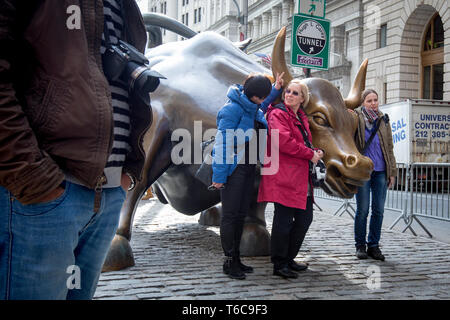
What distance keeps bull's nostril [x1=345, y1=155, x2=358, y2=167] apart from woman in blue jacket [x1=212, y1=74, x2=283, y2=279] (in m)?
0.85

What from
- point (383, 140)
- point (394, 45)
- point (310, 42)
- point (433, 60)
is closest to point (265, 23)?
point (394, 45)

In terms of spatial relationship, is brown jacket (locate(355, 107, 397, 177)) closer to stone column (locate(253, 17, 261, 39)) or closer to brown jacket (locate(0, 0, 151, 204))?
brown jacket (locate(0, 0, 151, 204))

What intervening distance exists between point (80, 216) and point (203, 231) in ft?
18.1

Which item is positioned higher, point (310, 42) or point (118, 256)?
point (310, 42)

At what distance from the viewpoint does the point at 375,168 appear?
5336 mm

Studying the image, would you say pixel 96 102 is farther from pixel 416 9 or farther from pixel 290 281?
pixel 416 9

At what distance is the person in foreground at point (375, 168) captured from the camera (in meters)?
5.36

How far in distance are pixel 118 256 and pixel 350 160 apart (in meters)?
2.42

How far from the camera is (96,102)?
4.71 ft

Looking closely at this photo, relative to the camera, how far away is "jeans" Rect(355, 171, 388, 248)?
541 centimetres

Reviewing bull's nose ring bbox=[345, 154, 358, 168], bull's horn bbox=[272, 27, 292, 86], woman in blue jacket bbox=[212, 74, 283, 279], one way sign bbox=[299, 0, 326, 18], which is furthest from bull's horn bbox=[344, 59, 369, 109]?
one way sign bbox=[299, 0, 326, 18]

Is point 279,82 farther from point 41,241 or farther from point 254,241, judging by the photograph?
point 41,241

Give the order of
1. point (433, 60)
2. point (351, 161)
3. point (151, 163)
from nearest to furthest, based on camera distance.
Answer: point (351, 161) → point (151, 163) → point (433, 60)
